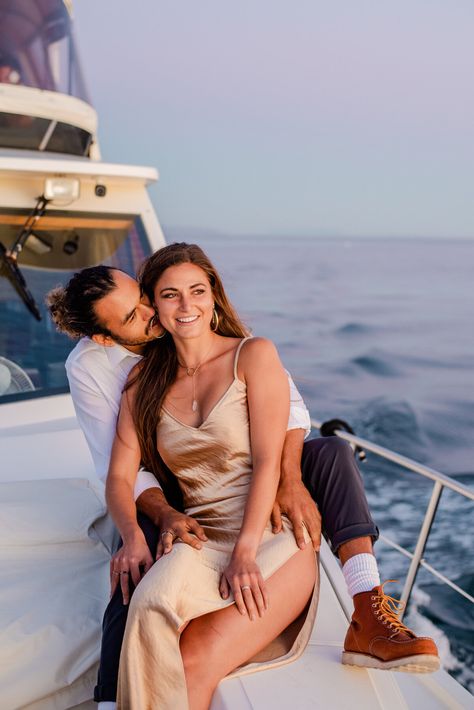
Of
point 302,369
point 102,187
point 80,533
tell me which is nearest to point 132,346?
point 80,533

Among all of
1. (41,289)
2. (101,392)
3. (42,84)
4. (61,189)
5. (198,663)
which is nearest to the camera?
(198,663)

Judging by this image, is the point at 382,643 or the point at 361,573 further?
the point at 361,573

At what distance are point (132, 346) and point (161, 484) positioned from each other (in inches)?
16.2

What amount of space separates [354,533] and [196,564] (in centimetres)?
39

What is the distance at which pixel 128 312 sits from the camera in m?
2.25

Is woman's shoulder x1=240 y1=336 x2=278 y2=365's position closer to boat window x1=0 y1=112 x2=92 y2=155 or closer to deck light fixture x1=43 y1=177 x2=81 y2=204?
deck light fixture x1=43 y1=177 x2=81 y2=204

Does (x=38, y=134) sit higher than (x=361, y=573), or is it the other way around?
(x=38, y=134)

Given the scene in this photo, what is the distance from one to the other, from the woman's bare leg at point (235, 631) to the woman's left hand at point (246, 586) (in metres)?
0.02

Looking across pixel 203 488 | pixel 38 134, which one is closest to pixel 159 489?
pixel 203 488

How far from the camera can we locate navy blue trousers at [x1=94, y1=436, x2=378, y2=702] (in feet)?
6.06

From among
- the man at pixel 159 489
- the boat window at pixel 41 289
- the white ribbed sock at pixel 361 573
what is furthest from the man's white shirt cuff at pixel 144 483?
the boat window at pixel 41 289

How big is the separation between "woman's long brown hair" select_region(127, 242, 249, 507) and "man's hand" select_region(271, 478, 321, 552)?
353 millimetres

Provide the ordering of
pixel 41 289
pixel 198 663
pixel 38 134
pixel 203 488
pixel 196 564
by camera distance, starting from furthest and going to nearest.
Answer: pixel 38 134, pixel 41 289, pixel 203 488, pixel 196 564, pixel 198 663

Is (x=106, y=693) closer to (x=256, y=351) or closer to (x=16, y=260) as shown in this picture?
(x=256, y=351)
